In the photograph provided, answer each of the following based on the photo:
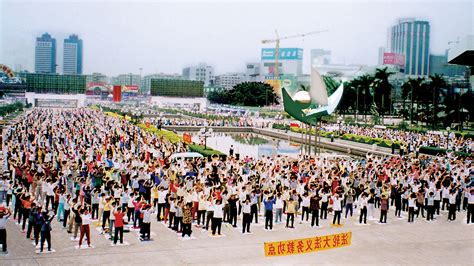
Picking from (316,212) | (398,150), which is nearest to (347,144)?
(398,150)

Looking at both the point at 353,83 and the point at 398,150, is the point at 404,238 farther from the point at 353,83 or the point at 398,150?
the point at 353,83

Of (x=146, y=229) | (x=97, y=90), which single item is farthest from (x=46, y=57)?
(x=146, y=229)

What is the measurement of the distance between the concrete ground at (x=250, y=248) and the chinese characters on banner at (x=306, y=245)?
156 mm

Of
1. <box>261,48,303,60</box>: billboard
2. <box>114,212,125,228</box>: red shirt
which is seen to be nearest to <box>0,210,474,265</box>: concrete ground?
<box>114,212,125,228</box>: red shirt

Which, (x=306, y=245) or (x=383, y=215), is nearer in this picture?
(x=306, y=245)

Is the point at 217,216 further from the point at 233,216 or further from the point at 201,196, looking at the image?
the point at 233,216

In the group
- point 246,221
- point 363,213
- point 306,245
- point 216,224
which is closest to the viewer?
point 306,245

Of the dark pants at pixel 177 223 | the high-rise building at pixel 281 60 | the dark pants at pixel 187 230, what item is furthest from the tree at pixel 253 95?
the dark pants at pixel 187 230

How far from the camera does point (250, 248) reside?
11.3 m

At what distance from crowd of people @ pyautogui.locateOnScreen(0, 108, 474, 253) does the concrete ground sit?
300mm

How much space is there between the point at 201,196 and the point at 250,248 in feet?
7.75

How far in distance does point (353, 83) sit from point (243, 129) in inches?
1000

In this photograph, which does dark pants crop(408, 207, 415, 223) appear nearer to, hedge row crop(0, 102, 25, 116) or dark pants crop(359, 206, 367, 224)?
dark pants crop(359, 206, 367, 224)

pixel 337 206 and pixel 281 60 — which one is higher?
pixel 281 60
